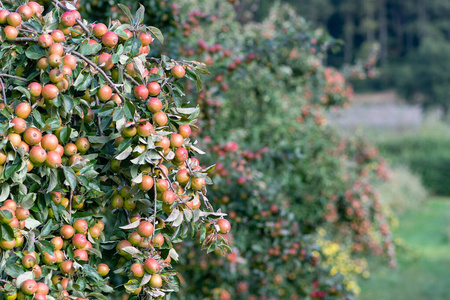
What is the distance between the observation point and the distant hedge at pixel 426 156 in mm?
13062

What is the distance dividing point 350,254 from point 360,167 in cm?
120

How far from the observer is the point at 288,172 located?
3.87 metres

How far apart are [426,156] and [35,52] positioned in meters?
13.8

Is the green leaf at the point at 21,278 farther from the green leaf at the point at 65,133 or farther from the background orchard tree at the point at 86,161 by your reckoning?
the green leaf at the point at 65,133

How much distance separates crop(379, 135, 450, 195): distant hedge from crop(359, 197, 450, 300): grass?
11.9 feet

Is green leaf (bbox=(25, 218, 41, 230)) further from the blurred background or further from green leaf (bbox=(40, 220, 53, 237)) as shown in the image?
the blurred background

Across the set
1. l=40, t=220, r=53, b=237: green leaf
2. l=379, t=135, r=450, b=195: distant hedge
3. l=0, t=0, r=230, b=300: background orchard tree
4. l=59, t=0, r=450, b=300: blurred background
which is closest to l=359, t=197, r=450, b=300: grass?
l=59, t=0, r=450, b=300: blurred background

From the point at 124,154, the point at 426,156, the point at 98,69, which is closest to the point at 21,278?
Result: the point at 124,154

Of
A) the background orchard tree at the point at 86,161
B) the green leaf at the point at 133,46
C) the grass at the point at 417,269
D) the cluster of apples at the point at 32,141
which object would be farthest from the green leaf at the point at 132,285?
the grass at the point at 417,269

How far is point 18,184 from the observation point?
101cm

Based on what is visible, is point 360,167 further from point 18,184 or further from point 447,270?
point 18,184

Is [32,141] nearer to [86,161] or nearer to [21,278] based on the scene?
[86,161]

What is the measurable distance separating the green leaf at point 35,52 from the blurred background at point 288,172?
0.46 m

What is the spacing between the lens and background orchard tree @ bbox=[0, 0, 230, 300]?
0.98 meters
